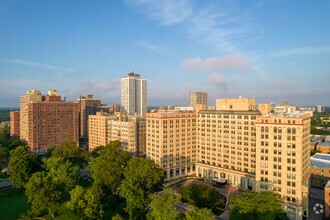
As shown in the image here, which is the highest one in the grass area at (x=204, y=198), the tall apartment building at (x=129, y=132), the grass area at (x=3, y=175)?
the tall apartment building at (x=129, y=132)

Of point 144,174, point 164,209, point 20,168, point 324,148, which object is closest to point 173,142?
point 144,174

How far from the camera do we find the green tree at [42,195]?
266ft

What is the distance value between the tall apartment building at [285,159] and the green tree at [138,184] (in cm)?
→ 4704

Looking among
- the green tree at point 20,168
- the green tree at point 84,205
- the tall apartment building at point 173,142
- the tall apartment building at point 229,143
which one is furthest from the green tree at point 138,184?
the green tree at point 20,168

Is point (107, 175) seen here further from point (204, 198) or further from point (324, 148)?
point (324, 148)

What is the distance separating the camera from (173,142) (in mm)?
137000

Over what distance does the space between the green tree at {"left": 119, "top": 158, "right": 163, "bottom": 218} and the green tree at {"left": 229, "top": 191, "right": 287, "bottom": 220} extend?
1372 inches

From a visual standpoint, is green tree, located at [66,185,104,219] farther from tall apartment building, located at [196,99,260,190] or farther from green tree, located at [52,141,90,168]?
tall apartment building, located at [196,99,260,190]

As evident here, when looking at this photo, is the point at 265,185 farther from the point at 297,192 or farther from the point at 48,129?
the point at 48,129

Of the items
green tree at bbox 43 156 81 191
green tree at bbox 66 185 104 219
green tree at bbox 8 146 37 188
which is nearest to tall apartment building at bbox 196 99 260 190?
green tree at bbox 43 156 81 191

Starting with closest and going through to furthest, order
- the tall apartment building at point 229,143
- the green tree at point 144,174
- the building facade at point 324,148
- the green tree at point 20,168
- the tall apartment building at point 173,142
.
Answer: the green tree at point 144,174 < the green tree at point 20,168 < the tall apartment building at point 229,143 < the tall apartment building at point 173,142 < the building facade at point 324,148

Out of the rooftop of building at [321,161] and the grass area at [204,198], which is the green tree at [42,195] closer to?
the grass area at [204,198]

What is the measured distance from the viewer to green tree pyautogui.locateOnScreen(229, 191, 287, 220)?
72188 millimetres

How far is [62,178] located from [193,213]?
68.9m
